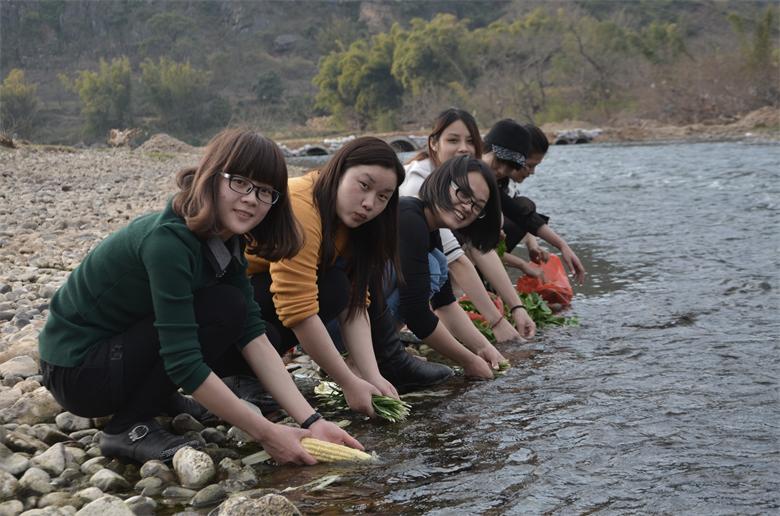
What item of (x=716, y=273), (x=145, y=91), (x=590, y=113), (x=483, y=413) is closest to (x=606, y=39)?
(x=590, y=113)

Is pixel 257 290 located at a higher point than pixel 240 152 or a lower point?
lower

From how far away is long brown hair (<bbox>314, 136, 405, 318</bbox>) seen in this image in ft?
9.64

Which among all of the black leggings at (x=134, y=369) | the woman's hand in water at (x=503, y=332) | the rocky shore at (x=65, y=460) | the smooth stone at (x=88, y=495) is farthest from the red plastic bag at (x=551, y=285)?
the smooth stone at (x=88, y=495)

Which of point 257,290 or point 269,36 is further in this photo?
point 269,36

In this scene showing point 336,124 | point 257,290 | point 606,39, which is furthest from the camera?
point 336,124

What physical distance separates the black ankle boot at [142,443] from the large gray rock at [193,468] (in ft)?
0.20

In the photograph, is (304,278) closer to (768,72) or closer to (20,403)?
(20,403)

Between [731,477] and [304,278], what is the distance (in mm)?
1484

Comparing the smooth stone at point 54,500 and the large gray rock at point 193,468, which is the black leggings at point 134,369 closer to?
the large gray rock at point 193,468

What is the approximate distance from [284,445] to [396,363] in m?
1.04

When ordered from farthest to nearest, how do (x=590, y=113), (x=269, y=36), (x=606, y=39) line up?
(x=269, y=36), (x=606, y=39), (x=590, y=113)

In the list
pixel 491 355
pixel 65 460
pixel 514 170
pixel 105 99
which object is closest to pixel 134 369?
pixel 65 460

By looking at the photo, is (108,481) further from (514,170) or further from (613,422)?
(514,170)

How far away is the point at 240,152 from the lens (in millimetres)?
2383
